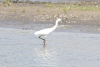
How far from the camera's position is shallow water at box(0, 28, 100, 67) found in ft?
24.6

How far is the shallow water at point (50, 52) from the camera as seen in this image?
7.50 meters

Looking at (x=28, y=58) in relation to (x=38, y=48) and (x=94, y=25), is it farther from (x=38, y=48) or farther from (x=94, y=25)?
(x=94, y=25)

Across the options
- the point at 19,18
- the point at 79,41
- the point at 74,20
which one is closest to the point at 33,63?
the point at 79,41

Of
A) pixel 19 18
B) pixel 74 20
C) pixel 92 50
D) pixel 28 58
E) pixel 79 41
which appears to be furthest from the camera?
pixel 19 18

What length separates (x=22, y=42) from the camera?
11.0 meters

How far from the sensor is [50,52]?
9117 millimetres

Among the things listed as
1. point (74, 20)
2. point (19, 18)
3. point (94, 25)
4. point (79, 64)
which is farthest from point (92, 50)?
point (19, 18)

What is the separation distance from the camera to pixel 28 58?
8141 millimetres

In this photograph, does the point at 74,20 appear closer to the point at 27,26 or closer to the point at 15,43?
the point at 27,26

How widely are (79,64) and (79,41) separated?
12.8ft

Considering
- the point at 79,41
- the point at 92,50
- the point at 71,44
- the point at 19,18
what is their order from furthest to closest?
the point at 19,18
the point at 79,41
the point at 71,44
the point at 92,50

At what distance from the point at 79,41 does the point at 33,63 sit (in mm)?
4150

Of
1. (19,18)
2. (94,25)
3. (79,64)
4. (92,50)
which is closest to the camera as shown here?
(79,64)

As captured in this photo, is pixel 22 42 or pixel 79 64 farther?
pixel 22 42
